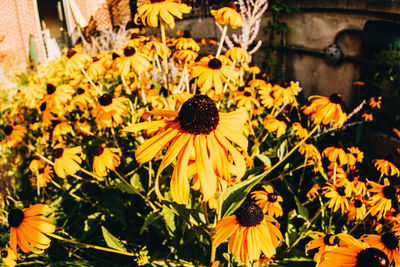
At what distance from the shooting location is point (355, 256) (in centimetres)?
95

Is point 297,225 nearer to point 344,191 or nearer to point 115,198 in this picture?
point 344,191

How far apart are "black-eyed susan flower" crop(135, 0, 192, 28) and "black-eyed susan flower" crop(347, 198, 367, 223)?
1519 mm

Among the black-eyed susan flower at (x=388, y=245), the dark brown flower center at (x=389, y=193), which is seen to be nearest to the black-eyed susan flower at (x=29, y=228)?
the black-eyed susan flower at (x=388, y=245)

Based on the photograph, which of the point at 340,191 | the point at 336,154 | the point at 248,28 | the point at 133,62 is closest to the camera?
the point at 133,62

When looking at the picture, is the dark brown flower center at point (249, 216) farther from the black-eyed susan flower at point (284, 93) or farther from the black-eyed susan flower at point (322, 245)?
the black-eyed susan flower at point (284, 93)

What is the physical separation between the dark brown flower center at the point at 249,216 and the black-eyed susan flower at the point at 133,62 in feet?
3.32

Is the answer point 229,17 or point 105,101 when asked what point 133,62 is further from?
point 229,17

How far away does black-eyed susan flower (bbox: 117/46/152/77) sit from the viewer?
1.71 metres

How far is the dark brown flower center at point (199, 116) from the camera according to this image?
954 millimetres

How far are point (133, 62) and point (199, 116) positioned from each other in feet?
3.14

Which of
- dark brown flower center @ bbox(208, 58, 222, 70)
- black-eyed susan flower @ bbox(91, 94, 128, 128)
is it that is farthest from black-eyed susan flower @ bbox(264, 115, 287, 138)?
black-eyed susan flower @ bbox(91, 94, 128, 128)

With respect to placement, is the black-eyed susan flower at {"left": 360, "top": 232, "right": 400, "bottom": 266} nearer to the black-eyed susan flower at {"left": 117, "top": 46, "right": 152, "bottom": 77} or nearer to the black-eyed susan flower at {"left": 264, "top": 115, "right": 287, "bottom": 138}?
the black-eyed susan flower at {"left": 264, "top": 115, "right": 287, "bottom": 138}

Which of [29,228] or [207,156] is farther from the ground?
[207,156]

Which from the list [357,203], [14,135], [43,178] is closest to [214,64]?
[357,203]
